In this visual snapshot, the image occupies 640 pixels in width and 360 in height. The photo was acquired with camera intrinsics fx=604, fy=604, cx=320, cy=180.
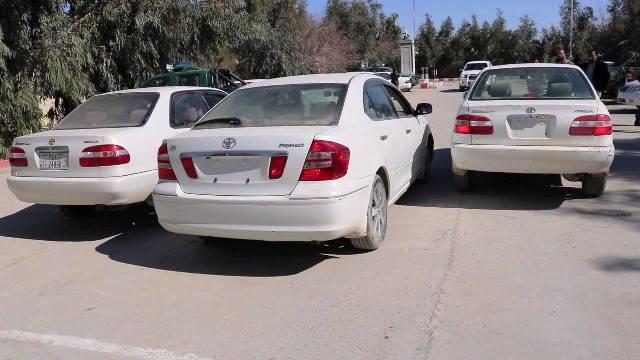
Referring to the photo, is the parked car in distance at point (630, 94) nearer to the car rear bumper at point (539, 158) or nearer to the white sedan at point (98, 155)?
the car rear bumper at point (539, 158)

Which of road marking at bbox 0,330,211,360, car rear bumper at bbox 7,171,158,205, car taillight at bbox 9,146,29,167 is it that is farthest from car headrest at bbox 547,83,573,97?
car taillight at bbox 9,146,29,167

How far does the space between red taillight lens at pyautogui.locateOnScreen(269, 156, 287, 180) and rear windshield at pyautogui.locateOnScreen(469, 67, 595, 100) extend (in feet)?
11.4

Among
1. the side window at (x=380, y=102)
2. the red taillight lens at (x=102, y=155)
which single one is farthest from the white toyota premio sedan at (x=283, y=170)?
the red taillight lens at (x=102, y=155)

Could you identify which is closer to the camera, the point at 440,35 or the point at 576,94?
the point at 576,94

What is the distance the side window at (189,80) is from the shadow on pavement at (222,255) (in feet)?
28.9

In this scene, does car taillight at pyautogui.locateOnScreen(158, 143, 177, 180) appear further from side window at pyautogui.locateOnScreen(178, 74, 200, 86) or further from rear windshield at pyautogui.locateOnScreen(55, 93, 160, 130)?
side window at pyautogui.locateOnScreen(178, 74, 200, 86)

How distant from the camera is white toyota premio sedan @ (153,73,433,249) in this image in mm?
4680

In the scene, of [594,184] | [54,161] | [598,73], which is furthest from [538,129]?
[598,73]

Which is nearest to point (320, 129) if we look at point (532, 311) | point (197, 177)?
point (197, 177)

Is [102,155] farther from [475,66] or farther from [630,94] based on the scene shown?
[475,66]

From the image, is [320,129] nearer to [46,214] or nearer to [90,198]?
[90,198]

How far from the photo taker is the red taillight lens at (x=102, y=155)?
19.7 feet

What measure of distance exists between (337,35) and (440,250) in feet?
121

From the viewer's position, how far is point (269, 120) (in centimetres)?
532
